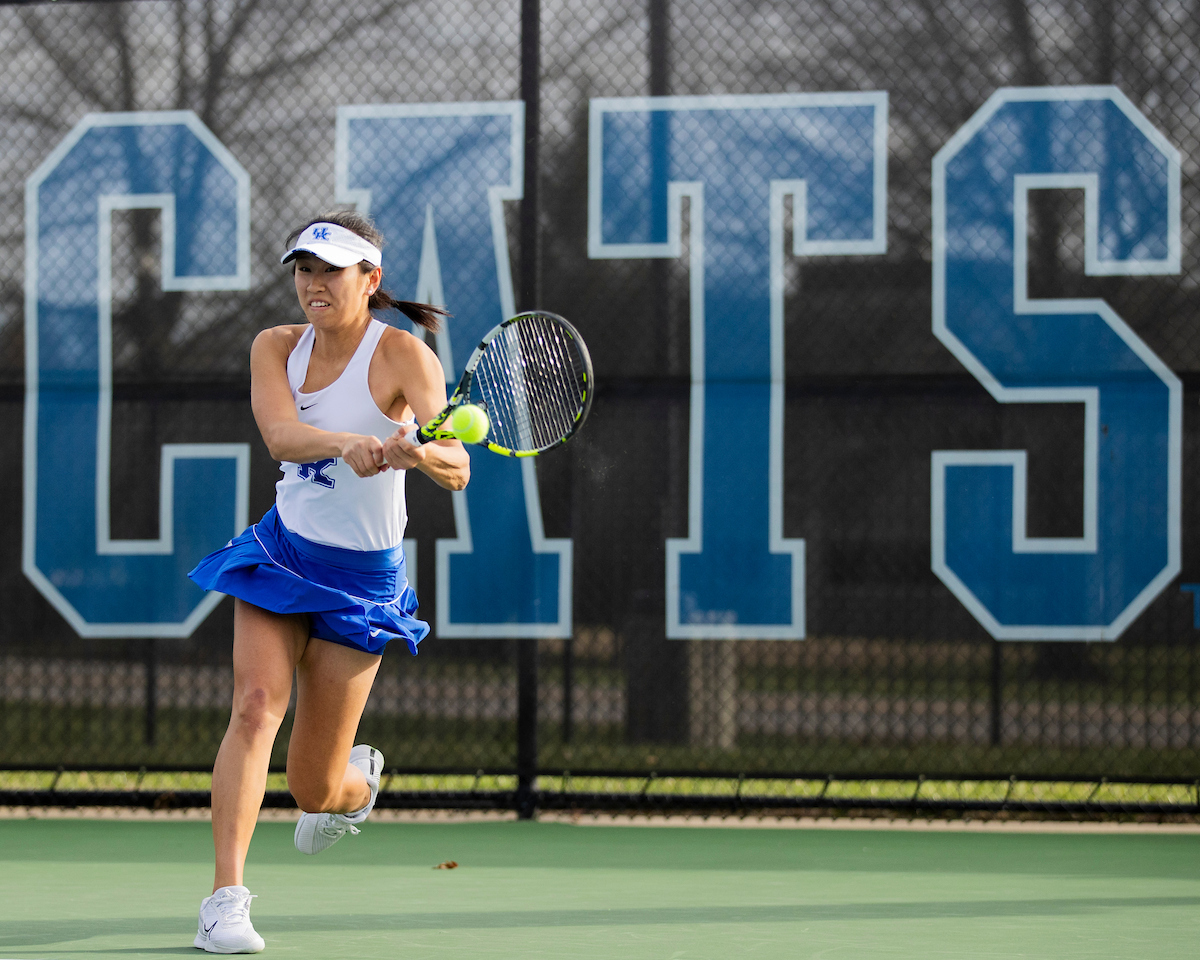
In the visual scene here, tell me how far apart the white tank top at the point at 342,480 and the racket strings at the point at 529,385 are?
36 cm

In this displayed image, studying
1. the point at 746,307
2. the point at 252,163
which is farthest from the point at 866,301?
the point at 252,163

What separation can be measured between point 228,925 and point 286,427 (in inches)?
38.6

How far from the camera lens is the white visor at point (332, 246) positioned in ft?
9.92

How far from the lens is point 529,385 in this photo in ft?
11.6

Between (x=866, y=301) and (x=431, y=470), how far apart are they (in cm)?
213

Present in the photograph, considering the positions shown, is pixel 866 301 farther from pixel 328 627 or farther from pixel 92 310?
pixel 92 310

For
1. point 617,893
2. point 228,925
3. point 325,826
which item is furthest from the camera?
point 617,893

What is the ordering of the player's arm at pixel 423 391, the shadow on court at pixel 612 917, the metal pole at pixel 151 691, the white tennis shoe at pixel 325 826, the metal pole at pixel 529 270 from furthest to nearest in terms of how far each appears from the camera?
the metal pole at pixel 151 691, the metal pole at pixel 529 270, the white tennis shoe at pixel 325 826, the shadow on court at pixel 612 917, the player's arm at pixel 423 391

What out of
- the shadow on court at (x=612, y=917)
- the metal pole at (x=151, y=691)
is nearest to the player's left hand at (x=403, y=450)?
the shadow on court at (x=612, y=917)

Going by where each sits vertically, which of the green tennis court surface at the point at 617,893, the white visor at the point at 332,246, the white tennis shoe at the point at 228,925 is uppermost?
the white visor at the point at 332,246

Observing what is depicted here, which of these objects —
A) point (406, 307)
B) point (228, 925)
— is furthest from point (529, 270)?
point (228, 925)

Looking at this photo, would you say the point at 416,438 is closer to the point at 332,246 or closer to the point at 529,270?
the point at 332,246

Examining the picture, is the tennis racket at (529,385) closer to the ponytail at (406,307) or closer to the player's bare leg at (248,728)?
the ponytail at (406,307)

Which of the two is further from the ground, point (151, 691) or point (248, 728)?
point (248, 728)
